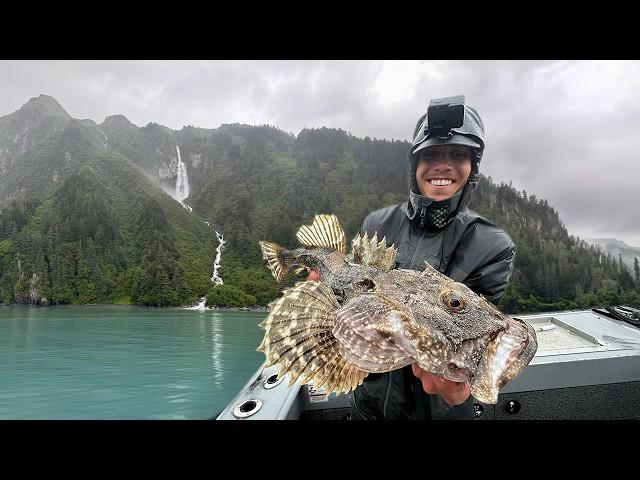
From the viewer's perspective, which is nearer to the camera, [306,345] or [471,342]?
[471,342]

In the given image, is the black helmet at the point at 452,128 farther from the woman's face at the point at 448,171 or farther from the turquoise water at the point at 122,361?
the turquoise water at the point at 122,361

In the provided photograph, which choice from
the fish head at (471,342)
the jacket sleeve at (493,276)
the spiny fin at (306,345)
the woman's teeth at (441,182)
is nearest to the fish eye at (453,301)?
the fish head at (471,342)

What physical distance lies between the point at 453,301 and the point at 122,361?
26922mm

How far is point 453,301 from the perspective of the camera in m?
1.33

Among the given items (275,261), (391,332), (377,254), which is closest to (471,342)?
(391,332)

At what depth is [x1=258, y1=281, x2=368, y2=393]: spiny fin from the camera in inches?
54.7

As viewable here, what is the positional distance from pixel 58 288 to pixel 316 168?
3145 cm

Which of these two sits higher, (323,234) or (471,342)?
(323,234)

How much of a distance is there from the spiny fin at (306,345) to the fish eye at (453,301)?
0.45 metres

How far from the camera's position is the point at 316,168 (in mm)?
35906

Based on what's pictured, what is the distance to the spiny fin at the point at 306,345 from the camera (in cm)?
139

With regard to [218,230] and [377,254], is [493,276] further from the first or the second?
[218,230]
